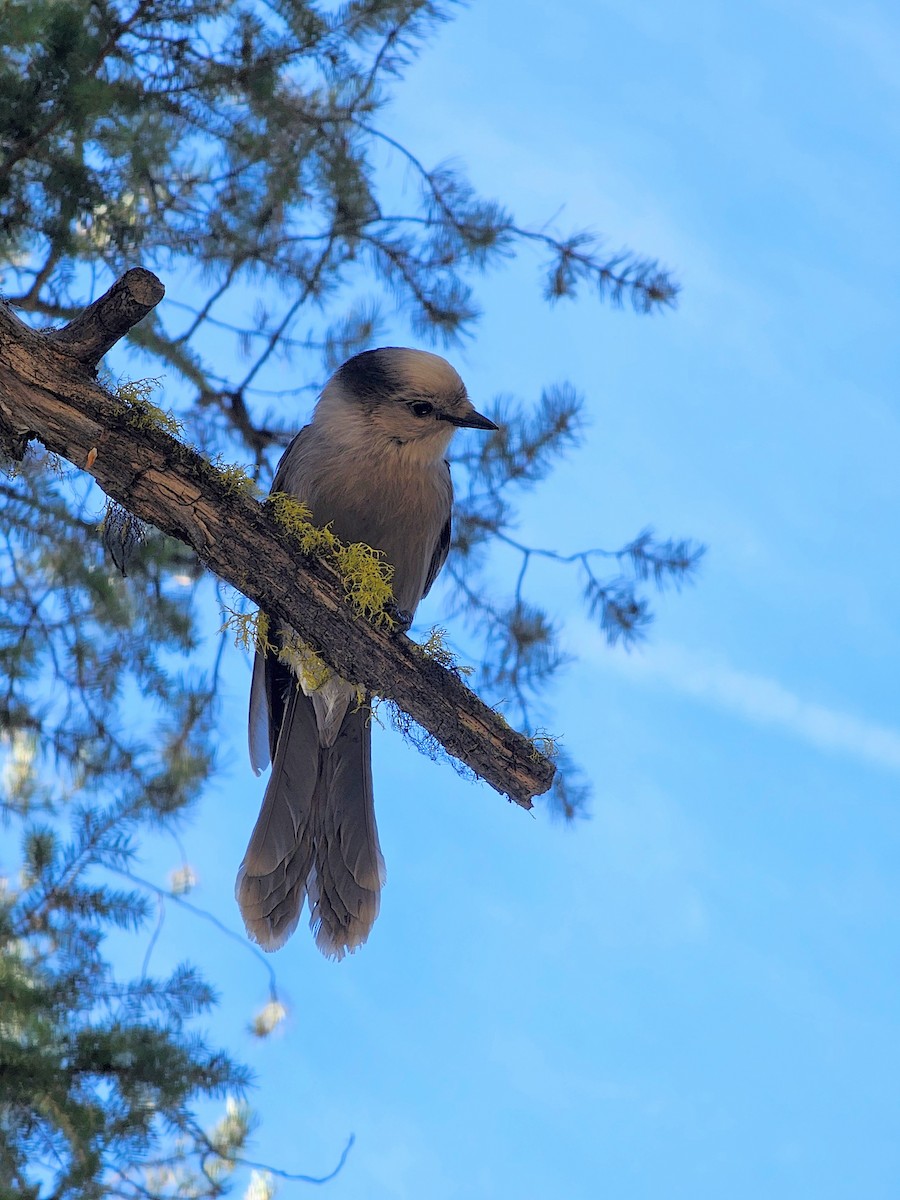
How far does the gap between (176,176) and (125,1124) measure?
1.82m

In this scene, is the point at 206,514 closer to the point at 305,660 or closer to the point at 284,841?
the point at 305,660

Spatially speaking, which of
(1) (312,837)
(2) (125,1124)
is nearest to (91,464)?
(1) (312,837)

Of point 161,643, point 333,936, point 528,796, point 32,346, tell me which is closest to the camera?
point 32,346

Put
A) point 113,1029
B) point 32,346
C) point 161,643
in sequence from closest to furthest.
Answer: point 32,346, point 113,1029, point 161,643

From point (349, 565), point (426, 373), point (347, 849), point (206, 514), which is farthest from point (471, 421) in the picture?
point (347, 849)

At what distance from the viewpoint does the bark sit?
1772mm

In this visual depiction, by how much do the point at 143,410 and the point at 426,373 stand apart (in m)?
0.73

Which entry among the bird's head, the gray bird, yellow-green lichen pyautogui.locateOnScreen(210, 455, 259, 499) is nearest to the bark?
yellow-green lichen pyautogui.locateOnScreen(210, 455, 259, 499)

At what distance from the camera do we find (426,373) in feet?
7.81

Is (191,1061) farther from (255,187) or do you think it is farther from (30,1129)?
(255,187)

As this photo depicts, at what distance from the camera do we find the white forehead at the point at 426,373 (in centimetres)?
238

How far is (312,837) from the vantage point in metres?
2.40

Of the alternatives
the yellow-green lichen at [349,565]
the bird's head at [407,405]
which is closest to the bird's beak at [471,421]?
the bird's head at [407,405]

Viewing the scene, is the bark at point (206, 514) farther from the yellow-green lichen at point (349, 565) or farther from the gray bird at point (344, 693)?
the gray bird at point (344, 693)
